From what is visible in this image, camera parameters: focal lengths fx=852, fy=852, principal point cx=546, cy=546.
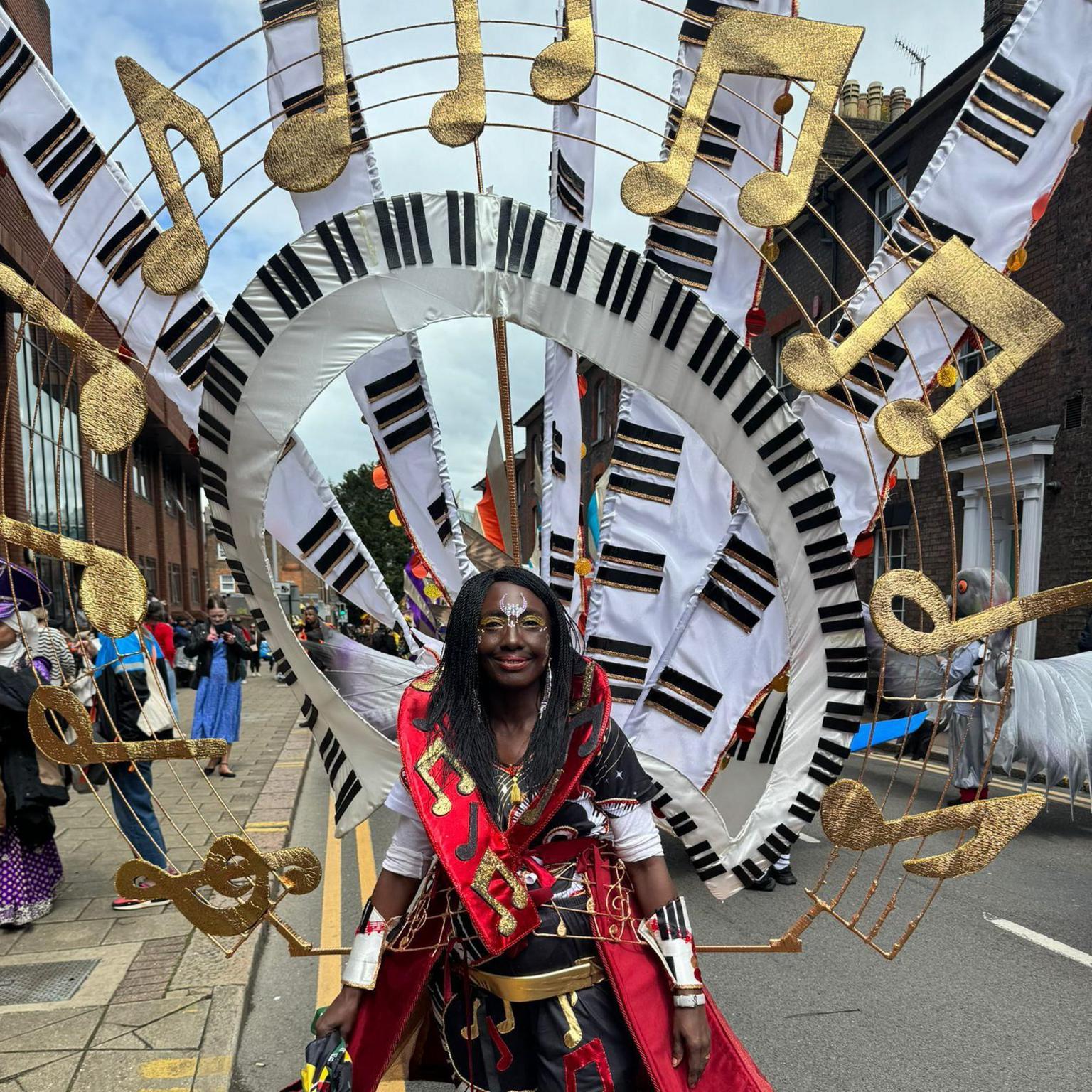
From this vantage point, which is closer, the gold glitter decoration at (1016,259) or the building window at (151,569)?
the gold glitter decoration at (1016,259)

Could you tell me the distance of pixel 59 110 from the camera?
2031 millimetres

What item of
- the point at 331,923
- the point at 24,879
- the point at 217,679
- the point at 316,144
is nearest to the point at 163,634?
the point at 217,679

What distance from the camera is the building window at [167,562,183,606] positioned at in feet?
99.7

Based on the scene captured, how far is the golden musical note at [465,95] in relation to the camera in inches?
→ 71.9

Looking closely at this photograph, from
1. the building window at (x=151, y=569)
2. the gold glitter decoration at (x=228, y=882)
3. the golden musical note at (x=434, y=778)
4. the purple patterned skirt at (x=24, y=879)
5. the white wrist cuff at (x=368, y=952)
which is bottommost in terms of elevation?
the purple patterned skirt at (x=24, y=879)

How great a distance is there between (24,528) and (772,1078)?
3.10 metres

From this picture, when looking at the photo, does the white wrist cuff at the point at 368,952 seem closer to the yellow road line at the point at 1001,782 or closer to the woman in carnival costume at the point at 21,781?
the woman in carnival costume at the point at 21,781

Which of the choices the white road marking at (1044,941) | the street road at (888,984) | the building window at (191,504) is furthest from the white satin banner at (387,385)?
the building window at (191,504)

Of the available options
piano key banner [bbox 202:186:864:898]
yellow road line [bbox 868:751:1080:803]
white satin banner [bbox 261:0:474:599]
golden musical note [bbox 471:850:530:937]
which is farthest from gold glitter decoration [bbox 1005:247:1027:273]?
yellow road line [bbox 868:751:1080:803]

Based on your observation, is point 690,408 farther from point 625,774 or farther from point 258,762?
point 258,762

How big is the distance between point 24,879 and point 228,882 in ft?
11.0

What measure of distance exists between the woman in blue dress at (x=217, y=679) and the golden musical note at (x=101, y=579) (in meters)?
7.34

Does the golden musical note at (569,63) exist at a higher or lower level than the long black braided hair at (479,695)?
higher

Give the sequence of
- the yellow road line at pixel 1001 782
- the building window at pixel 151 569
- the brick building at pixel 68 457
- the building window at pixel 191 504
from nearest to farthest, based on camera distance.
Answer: the brick building at pixel 68 457 → the yellow road line at pixel 1001 782 → the building window at pixel 151 569 → the building window at pixel 191 504
